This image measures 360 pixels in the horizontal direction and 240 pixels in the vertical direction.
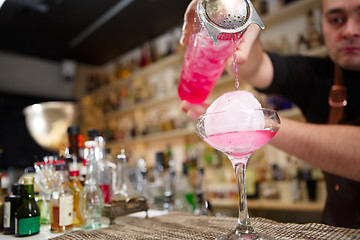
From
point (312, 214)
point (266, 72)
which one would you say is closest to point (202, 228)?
point (266, 72)

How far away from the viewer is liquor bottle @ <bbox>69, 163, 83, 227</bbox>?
3.43 feet

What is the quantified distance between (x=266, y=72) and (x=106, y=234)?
2.95ft

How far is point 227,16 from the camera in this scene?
2.31ft

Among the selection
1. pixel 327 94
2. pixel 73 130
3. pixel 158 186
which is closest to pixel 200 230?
pixel 73 130

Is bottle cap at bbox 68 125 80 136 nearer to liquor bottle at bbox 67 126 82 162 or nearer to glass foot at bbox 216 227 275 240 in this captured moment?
liquor bottle at bbox 67 126 82 162

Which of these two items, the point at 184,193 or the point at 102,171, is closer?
the point at 102,171

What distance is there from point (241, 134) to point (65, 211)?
2.08 ft

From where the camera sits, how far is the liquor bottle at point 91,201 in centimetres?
98

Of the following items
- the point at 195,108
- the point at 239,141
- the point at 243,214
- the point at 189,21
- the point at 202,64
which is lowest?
the point at 243,214

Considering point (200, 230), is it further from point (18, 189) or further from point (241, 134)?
point (18, 189)

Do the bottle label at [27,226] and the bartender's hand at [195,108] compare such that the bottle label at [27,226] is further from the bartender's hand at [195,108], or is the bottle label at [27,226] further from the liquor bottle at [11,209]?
the bartender's hand at [195,108]

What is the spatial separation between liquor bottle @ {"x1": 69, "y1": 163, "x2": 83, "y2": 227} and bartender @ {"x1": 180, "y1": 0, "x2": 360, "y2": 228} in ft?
1.38

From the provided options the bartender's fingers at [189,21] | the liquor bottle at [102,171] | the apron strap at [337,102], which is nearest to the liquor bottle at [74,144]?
the liquor bottle at [102,171]

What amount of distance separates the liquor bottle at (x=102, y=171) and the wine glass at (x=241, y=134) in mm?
550
